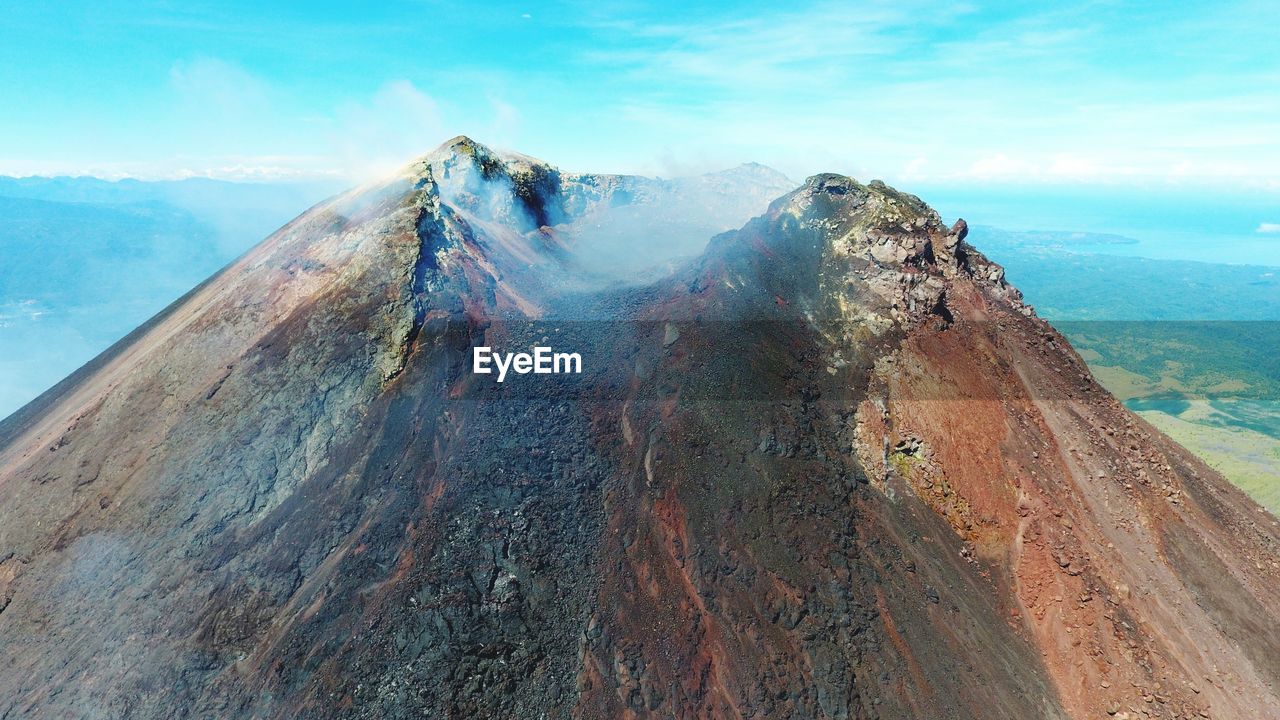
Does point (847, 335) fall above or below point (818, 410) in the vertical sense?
above

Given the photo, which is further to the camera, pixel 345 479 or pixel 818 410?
pixel 818 410

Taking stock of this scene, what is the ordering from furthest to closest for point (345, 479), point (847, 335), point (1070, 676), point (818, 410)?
point (847, 335) < point (818, 410) < point (345, 479) < point (1070, 676)

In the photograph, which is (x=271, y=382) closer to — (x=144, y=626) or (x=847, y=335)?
(x=144, y=626)

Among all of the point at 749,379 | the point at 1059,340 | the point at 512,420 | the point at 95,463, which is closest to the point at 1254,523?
the point at 1059,340

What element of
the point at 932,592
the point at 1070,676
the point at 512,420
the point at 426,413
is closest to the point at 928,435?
the point at 932,592

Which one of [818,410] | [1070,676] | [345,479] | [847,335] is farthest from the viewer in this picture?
[847,335]

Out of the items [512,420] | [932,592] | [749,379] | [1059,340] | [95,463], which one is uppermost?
[1059,340]
